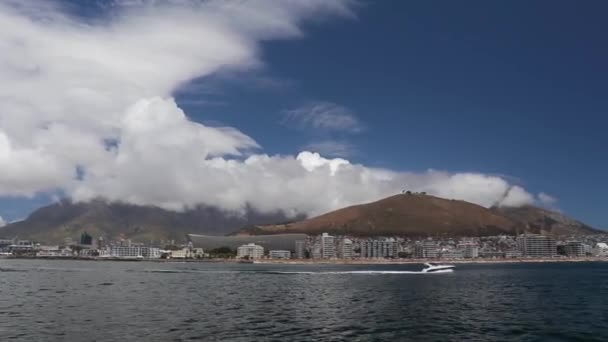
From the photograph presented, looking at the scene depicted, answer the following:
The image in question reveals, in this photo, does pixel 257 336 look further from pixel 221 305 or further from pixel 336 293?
pixel 336 293

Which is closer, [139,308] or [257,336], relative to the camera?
[257,336]

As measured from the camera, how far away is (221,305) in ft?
189

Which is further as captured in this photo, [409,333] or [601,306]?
[601,306]

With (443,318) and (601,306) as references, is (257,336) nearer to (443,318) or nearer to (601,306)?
(443,318)

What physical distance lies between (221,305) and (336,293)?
72.3 feet

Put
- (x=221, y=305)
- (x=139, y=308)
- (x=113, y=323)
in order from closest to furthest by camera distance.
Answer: (x=113, y=323) → (x=139, y=308) → (x=221, y=305)

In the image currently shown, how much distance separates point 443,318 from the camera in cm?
4859

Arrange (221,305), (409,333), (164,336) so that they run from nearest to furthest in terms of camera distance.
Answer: (164,336)
(409,333)
(221,305)

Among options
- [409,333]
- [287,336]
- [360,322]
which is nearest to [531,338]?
[409,333]

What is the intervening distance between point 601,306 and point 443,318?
75.5ft

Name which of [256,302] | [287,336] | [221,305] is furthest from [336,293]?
[287,336]

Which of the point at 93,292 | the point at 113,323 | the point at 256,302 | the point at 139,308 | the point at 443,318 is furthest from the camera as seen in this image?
the point at 93,292

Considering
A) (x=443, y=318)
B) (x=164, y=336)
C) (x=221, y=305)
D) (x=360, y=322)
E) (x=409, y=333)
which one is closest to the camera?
(x=164, y=336)

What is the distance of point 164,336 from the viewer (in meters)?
37.2
